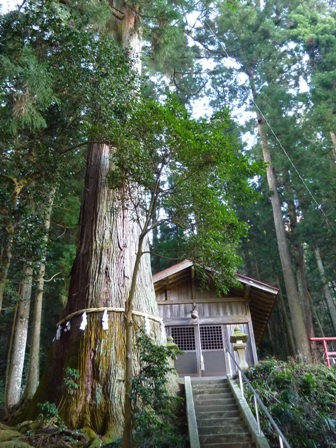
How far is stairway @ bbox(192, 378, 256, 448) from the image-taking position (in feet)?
16.4

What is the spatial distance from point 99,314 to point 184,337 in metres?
5.17

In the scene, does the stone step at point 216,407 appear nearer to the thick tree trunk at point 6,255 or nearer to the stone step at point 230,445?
the stone step at point 230,445

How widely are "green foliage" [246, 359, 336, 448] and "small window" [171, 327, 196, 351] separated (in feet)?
10.8

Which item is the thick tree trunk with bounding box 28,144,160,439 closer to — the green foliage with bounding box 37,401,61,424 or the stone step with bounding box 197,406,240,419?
the green foliage with bounding box 37,401,61,424

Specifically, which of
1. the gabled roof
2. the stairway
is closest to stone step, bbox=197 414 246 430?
the stairway

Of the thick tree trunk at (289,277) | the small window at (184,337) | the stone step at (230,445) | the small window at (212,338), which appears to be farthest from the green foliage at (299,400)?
the small window at (184,337)

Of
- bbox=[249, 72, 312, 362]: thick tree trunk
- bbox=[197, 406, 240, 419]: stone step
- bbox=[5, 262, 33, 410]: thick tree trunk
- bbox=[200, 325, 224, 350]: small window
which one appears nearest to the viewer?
bbox=[197, 406, 240, 419]: stone step

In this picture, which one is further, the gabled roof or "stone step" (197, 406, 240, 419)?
the gabled roof

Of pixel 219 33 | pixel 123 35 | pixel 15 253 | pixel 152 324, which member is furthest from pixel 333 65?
pixel 15 253

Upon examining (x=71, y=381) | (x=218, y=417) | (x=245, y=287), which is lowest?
(x=218, y=417)

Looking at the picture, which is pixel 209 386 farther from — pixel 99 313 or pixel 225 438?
pixel 99 313

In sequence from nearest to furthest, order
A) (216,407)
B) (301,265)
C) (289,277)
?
(216,407)
(289,277)
(301,265)

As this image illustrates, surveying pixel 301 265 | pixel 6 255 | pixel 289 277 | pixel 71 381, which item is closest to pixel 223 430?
pixel 71 381

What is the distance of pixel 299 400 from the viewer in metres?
5.71
